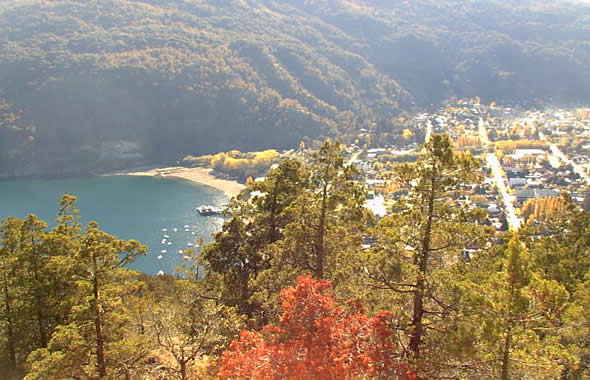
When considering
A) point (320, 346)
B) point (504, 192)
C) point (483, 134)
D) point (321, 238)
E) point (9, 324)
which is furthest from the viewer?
point (483, 134)

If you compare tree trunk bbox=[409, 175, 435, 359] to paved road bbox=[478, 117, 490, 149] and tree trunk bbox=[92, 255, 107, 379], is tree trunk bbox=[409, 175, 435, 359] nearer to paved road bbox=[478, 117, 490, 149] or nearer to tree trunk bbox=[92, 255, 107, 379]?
tree trunk bbox=[92, 255, 107, 379]

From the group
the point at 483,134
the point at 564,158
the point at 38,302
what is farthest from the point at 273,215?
the point at 483,134

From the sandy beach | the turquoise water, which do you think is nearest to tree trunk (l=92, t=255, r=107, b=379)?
the turquoise water

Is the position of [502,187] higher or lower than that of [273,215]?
higher

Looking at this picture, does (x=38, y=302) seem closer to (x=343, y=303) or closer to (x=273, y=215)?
(x=273, y=215)

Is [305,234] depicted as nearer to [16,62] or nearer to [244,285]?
[244,285]

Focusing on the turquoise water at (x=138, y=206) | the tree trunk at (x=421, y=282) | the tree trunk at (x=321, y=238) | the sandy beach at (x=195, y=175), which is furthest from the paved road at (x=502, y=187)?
the sandy beach at (x=195, y=175)

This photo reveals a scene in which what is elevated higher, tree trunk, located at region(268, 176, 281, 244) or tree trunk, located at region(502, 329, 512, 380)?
tree trunk, located at region(268, 176, 281, 244)
